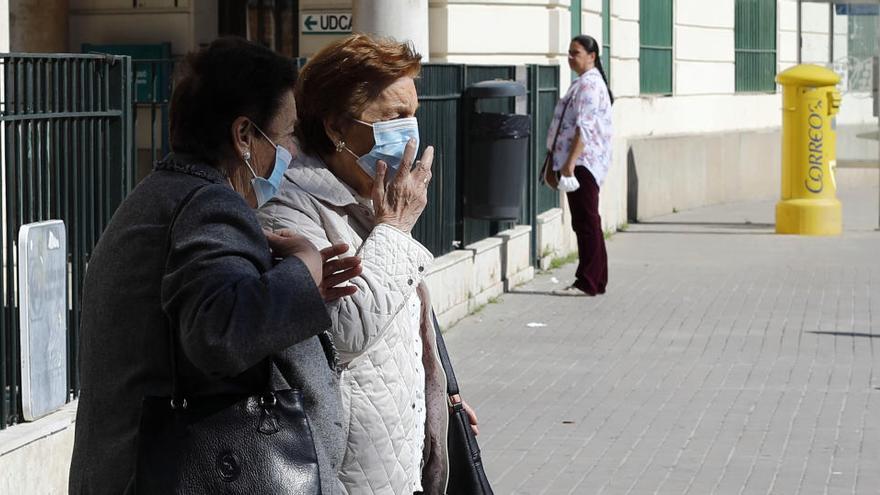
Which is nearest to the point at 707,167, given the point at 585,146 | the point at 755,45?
the point at 755,45

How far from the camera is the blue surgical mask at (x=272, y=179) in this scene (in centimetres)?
315

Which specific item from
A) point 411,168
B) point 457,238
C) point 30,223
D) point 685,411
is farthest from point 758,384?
point 411,168

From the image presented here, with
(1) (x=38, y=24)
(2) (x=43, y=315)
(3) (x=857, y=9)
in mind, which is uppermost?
(3) (x=857, y=9)

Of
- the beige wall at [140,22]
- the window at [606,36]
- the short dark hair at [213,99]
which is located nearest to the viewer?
the short dark hair at [213,99]

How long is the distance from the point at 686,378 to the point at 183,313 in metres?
6.34

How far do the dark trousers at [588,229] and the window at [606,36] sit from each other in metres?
4.92

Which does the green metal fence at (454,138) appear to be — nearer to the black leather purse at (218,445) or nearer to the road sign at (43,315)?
the road sign at (43,315)

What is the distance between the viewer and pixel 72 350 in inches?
240

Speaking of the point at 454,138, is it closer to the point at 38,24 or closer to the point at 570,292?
the point at 570,292

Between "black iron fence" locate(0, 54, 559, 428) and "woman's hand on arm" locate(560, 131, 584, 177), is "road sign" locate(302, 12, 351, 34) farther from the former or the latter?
"black iron fence" locate(0, 54, 559, 428)

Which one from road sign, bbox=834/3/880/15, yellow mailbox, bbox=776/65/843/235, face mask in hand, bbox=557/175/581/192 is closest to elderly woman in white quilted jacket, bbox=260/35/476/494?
face mask in hand, bbox=557/175/581/192

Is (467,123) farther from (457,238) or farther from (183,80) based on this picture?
(183,80)

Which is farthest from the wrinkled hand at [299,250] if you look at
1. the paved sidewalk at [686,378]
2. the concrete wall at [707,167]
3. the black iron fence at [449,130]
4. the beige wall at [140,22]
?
the concrete wall at [707,167]

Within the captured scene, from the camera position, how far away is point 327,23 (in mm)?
14391
